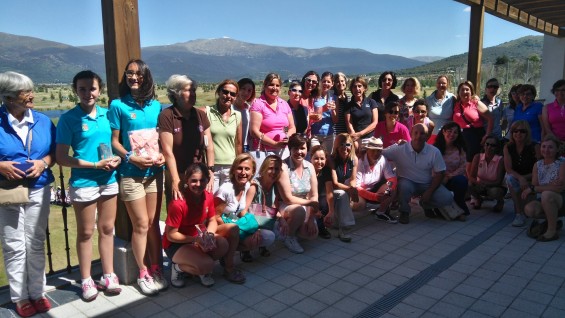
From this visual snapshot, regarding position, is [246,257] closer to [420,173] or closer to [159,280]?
[159,280]

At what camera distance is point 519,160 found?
489cm

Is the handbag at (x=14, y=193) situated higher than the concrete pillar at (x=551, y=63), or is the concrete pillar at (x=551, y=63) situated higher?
the concrete pillar at (x=551, y=63)

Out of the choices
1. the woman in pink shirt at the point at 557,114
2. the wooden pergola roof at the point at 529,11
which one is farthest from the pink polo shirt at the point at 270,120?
the wooden pergola roof at the point at 529,11

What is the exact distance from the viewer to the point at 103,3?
9.18ft

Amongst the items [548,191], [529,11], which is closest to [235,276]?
[548,191]

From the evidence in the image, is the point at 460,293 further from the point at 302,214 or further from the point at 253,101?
the point at 253,101

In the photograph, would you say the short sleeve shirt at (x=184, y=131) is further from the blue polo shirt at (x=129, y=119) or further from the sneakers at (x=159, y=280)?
the sneakers at (x=159, y=280)

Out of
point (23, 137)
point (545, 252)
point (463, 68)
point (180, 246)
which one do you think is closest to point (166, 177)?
point (180, 246)

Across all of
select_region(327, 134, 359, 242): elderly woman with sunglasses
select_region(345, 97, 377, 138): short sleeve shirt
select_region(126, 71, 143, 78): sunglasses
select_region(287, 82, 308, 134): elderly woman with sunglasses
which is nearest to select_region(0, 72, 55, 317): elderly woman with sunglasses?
select_region(126, 71, 143, 78): sunglasses

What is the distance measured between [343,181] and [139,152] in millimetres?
2397

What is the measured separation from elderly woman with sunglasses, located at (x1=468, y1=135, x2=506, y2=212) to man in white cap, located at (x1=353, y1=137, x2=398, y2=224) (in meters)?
1.34

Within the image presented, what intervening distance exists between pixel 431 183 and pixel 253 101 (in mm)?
2415

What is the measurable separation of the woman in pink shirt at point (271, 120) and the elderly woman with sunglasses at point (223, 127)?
1.29 feet

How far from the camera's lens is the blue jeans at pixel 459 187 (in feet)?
16.4
